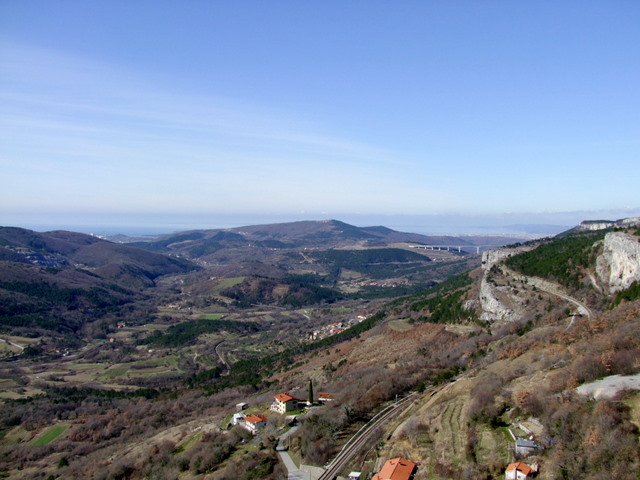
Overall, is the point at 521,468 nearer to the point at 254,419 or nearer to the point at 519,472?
the point at 519,472

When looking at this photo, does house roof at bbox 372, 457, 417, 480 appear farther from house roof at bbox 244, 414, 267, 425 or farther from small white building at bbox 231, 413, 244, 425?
small white building at bbox 231, 413, 244, 425

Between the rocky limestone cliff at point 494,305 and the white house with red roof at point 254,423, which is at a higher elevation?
the rocky limestone cliff at point 494,305

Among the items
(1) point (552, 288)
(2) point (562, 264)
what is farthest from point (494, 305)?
(2) point (562, 264)

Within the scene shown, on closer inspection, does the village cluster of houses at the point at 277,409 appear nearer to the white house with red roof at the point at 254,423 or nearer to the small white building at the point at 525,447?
the white house with red roof at the point at 254,423

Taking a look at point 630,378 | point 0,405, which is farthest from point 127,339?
point 630,378

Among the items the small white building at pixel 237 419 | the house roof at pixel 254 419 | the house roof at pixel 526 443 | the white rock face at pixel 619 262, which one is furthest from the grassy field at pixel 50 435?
the white rock face at pixel 619 262

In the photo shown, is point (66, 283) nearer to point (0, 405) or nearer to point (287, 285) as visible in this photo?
point (287, 285)
